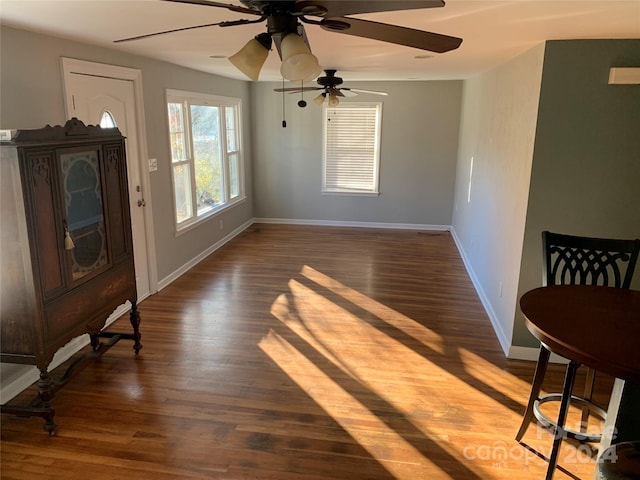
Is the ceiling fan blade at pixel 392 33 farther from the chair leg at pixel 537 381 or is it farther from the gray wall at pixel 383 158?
the gray wall at pixel 383 158

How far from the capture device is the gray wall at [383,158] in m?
7.18

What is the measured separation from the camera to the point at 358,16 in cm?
213

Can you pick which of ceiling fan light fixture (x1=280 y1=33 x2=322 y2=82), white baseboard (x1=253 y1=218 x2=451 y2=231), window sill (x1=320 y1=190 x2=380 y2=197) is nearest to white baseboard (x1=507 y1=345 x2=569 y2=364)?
ceiling fan light fixture (x1=280 y1=33 x2=322 y2=82)

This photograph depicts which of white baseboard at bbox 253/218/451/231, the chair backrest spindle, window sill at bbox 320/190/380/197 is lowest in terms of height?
white baseboard at bbox 253/218/451/231

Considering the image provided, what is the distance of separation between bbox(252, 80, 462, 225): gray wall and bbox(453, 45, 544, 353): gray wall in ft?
3.87

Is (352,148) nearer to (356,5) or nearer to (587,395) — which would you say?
(587,395)

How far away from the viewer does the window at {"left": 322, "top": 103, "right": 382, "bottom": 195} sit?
739cm

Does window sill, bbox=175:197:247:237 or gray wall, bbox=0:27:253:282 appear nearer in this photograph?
gray wall, bbox=0:27:253:282

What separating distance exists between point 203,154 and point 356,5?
500 cm

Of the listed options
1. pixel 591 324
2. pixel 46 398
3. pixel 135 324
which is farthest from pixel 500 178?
pixel 46 398

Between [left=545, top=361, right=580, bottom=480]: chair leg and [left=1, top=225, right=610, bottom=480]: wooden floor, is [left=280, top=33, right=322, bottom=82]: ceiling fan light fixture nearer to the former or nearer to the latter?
[left=545, top=361, right=580, bottom=480]: chair leg

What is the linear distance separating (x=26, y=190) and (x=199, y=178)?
3565 mm

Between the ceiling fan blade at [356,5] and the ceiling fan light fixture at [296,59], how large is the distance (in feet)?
0.30

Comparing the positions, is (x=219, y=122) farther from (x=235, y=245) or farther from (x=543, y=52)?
(x=543, y=52)
